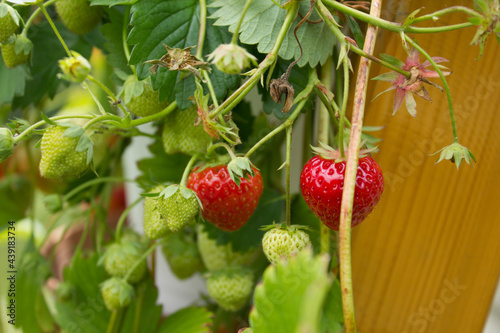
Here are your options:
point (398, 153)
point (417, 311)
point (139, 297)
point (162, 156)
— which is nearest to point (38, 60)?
point (162, 156)

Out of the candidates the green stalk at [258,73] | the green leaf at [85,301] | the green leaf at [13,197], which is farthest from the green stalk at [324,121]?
the green leaf at [13,197]

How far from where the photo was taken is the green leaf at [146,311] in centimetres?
73

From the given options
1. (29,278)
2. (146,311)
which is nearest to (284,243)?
(146,311)

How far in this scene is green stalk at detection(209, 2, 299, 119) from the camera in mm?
394

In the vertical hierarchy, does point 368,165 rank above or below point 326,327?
above

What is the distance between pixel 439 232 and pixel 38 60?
651 mm

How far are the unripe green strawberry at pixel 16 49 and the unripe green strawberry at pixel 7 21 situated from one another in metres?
0.01

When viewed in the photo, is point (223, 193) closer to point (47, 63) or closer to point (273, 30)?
point (273, 30)

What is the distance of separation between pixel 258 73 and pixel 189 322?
450 mm

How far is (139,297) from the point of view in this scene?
71 centimetres

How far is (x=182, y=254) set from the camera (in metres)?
0.77

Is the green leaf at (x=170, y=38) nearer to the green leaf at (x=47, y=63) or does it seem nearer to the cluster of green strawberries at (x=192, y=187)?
the cluster of green strawberries at (x=192, y=187)

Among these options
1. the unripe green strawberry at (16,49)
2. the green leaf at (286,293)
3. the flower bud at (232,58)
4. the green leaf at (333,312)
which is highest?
the flower bud at (232,58)

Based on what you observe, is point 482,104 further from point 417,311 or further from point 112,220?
point 112,220
